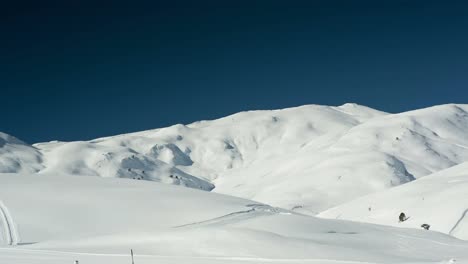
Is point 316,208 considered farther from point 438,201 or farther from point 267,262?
point 267,262

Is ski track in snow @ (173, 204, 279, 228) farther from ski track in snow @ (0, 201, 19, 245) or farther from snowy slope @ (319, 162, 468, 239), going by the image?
snowy slope @ (319, 162, 468, 239)

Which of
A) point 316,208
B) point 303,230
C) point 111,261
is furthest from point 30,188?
point 316,208

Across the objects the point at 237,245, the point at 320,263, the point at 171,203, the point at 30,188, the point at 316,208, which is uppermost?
the point at 316,208

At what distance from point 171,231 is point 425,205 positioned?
220 ft

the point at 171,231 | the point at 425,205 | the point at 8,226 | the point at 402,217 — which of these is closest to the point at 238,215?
the point at 171,231

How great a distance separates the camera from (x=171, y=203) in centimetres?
6769

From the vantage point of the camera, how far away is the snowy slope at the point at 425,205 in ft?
311

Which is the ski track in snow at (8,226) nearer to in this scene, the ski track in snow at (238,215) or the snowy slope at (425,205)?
the ski track in snow at (238,215)

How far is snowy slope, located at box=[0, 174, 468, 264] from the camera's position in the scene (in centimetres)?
4219

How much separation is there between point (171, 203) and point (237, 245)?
937 inches

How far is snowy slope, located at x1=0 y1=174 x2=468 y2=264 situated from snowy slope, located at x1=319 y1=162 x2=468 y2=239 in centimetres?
3348

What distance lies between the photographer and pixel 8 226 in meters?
53.4

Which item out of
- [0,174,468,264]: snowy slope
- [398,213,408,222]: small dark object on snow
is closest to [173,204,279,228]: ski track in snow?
[0,174,468,264]: snowy slope

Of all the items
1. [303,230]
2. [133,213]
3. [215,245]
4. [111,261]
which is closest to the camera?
[111,261]
